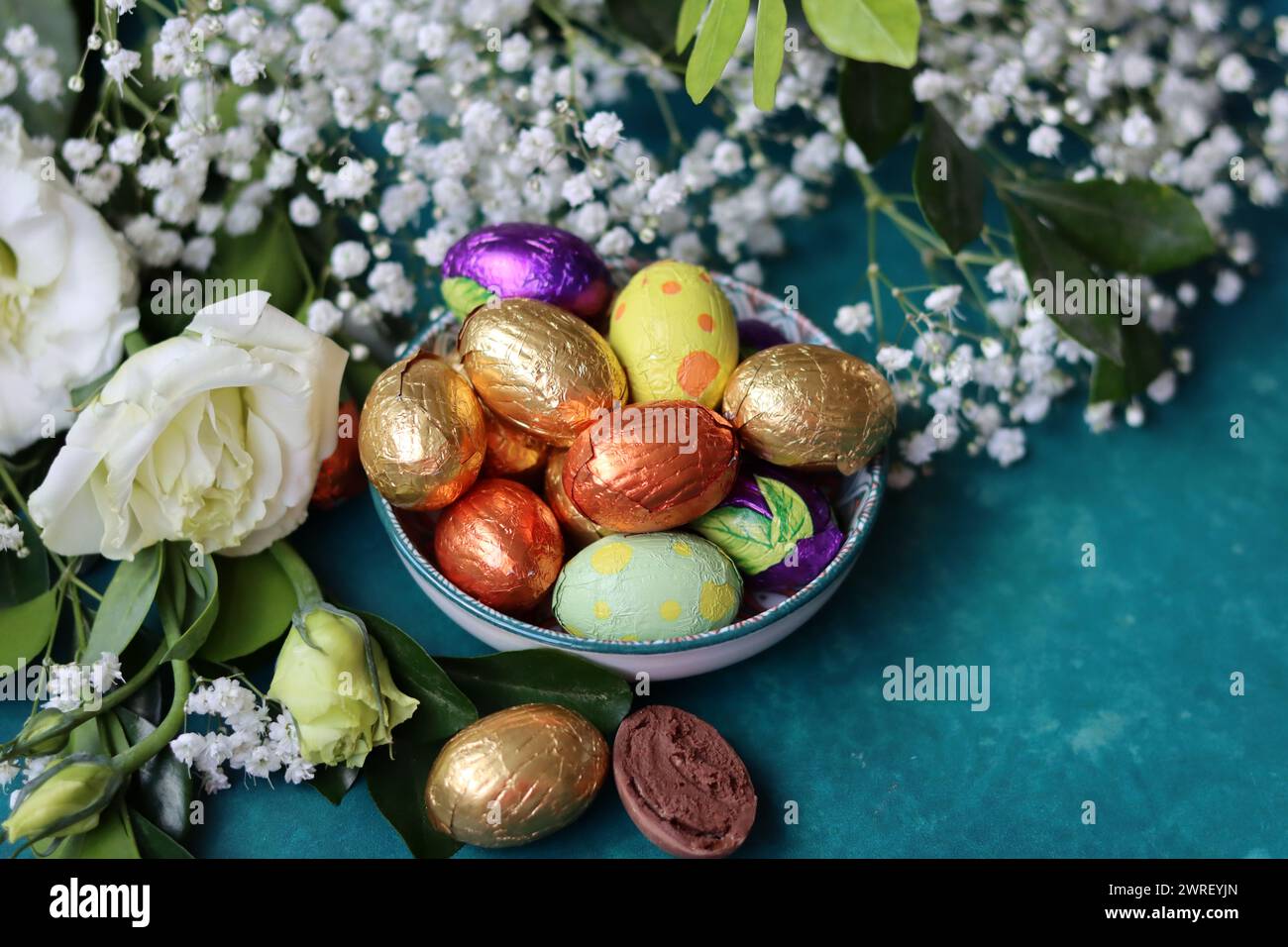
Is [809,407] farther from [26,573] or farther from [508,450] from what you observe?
[26,573]

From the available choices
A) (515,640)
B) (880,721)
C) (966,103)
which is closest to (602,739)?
(515,640)

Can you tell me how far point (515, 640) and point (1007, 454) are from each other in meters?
0.42

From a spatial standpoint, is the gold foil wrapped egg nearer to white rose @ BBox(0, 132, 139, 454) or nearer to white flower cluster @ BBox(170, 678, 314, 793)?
white flower cluster @ BBox(170, 678, 314, 793)

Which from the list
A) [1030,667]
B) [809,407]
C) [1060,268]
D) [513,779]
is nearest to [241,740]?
[513,779]

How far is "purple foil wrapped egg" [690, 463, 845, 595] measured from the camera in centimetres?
76

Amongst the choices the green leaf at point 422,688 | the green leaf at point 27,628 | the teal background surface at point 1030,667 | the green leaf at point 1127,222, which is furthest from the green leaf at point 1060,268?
the green leaf at point 27,628

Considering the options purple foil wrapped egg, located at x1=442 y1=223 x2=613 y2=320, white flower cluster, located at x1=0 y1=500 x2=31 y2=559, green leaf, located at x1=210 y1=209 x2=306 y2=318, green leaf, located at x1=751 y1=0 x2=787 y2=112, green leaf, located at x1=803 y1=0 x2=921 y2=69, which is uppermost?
green leaf, located at x1=803 y1=0 x2=921 y2=69

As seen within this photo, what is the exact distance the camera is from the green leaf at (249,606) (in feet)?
2.54

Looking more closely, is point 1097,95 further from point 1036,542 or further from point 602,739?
point 602,739

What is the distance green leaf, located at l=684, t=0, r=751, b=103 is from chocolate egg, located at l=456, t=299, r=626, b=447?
19cm

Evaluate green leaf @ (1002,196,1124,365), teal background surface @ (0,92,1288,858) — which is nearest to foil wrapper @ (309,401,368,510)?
teal background surface @ (0,92,1288,858)

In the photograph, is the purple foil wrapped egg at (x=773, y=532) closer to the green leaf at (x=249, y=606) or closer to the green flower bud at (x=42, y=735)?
the green leaf at (x=249, y=606)

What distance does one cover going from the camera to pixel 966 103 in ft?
3.32

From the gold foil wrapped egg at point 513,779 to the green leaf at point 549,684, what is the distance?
21mm
